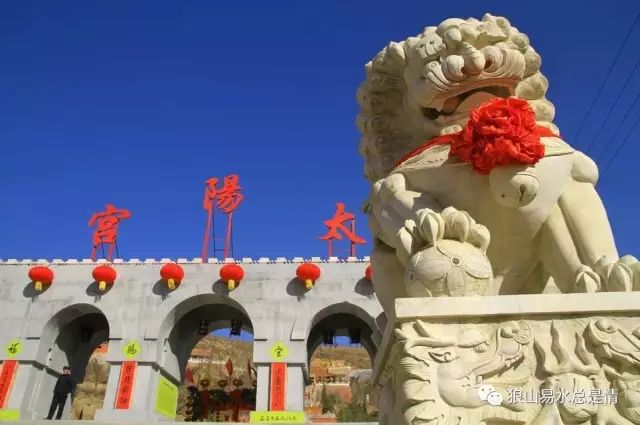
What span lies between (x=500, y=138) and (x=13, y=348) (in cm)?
1214

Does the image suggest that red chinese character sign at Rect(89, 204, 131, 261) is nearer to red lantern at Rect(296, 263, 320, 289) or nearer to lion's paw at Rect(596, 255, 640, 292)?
red lantern at Rect(296, 263, 320, 289)

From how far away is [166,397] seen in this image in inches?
452

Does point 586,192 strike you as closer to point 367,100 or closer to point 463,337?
point 463,337

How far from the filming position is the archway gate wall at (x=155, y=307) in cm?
1072

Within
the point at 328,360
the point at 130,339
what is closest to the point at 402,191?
the point at 130,339

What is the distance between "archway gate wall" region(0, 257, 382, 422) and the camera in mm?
10719

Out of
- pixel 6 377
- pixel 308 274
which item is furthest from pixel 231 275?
pixel 6 377

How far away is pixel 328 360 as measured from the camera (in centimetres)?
3706

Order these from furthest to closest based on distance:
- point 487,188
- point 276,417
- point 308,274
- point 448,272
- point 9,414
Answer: point 308,274, point 9,414, point 276,417, point 487,188, point 448,272

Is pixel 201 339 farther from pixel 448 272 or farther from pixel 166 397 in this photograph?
pixel 448 272

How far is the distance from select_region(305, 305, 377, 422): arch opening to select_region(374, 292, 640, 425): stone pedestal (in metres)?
0.78

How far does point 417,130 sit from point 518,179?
696 millimetres

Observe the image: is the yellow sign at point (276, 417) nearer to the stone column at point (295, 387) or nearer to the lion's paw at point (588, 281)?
the stone column at point (295, 387)

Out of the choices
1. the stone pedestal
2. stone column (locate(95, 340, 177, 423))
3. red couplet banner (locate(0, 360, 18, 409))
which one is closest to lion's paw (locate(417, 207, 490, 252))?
the stone pedestal
